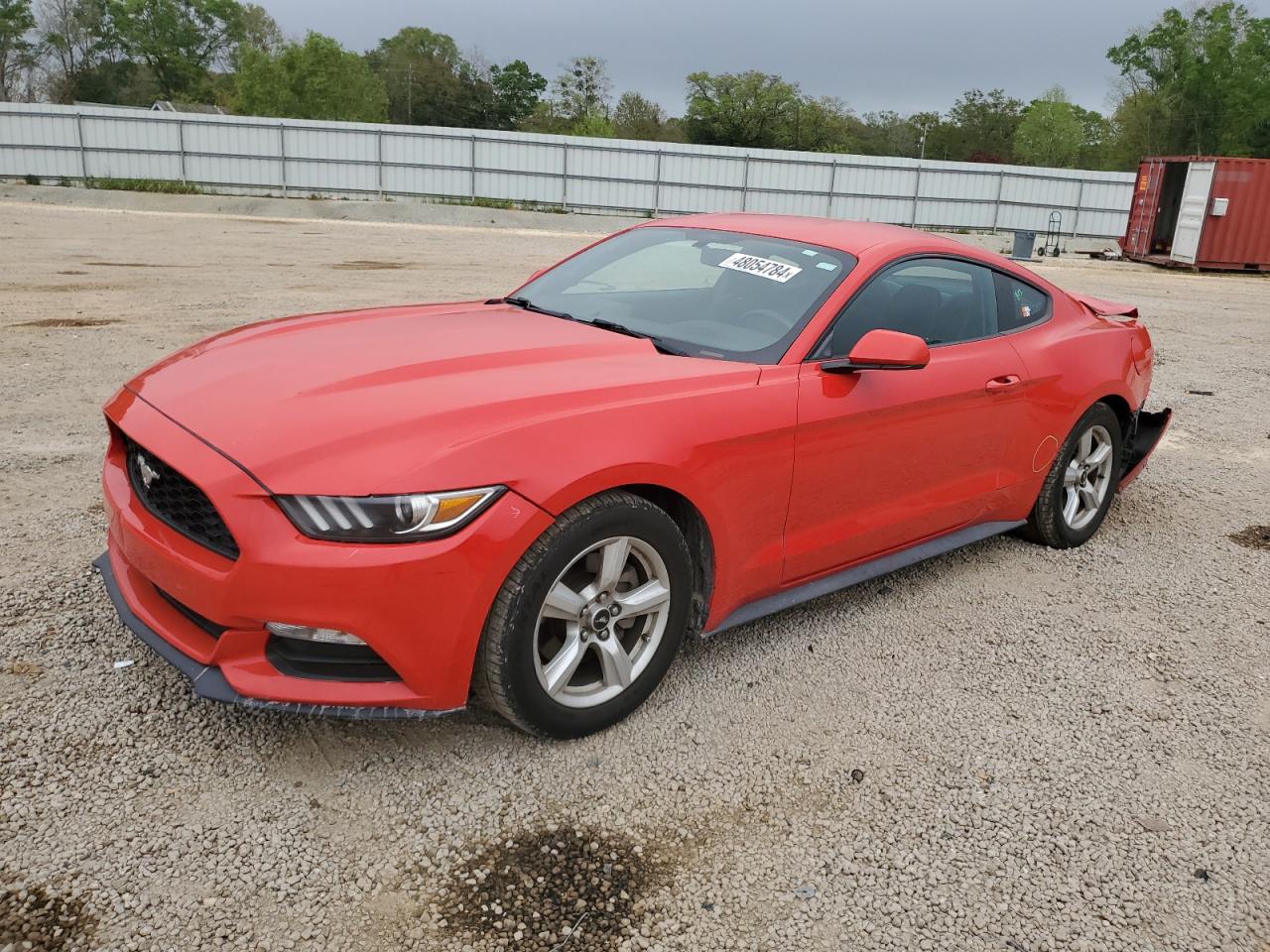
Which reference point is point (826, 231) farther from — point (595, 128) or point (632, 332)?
→ point (595, 128)

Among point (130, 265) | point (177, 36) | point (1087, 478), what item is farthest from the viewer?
point (177, 36)

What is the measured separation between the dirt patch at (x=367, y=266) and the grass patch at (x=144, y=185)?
18.2 metres

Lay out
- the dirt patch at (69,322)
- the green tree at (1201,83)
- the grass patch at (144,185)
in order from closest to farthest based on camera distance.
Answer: the dirt patch at (69,322) → the grass patch at (144,185) → the green tree at (1201,83)

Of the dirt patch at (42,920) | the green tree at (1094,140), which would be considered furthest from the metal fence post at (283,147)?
the green tree at (1094,140)

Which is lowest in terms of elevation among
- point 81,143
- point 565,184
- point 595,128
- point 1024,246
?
point 1024,246

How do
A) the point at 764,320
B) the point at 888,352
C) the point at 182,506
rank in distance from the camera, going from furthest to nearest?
the point at 764,320 < the point at 888,352 < the point at 182,506

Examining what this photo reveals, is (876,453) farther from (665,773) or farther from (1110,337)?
(1110,337)

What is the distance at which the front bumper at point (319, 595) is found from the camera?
8.12 ft

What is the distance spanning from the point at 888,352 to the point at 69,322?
28.5ft

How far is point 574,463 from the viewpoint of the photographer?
Result: 8.95 feet

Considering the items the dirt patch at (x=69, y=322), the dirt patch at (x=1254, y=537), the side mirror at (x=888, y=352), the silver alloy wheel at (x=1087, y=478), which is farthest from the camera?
the dirt patch at (x=69, y=322)

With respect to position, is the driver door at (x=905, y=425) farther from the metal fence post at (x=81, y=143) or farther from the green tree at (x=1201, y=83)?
the green tree at (x=1201, y=83)

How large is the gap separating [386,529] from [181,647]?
0.70 metres

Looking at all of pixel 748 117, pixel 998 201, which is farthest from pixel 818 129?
pixel 998 201
